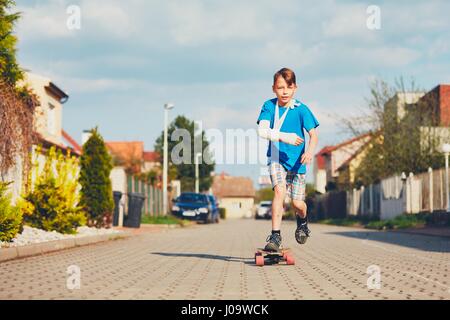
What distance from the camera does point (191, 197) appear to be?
3791 cm

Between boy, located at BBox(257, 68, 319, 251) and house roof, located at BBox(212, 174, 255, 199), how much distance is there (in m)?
111

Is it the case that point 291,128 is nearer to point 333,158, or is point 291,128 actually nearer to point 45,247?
point 45,247

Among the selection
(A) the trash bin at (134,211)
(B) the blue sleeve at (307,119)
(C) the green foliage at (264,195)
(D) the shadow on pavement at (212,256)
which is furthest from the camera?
(C) the green foliage at (264,195)

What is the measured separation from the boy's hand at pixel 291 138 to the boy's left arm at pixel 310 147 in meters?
0.16

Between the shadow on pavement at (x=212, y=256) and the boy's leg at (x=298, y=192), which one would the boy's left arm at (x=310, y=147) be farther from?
the shadow on pavement at (x=212, y=256)

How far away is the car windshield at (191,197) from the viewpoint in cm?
3746

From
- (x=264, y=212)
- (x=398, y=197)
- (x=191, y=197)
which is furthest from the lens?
(x=264, y=212)

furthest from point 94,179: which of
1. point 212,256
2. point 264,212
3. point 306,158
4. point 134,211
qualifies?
point 264,212

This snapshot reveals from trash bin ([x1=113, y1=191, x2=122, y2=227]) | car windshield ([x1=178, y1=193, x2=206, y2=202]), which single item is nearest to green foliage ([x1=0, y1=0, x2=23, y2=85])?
trash bin ([x1=113, y1=191, x2=122, y2=227])

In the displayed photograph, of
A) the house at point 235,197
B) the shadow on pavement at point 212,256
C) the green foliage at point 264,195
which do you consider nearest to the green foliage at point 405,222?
the shadow on pavement at point 212,256

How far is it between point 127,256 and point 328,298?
5.67m

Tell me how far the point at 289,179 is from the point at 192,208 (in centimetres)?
2765
